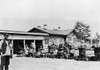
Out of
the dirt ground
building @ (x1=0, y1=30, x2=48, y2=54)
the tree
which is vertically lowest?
the dirt ground

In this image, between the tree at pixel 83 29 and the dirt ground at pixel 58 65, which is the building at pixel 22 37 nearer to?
the dirt ground at pixel 58 65

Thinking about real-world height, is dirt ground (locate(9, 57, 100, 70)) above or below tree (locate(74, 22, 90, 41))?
below

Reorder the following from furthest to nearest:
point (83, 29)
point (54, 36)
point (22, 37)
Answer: point (83, 29)
point (54, 36)
point (22, 37)

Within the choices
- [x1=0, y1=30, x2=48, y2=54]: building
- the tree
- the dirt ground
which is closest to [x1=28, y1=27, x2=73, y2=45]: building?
[x1=0, y1=30, x2=48, y2=54]: building

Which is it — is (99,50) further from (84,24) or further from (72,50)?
(84,24)

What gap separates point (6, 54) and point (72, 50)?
11.3 meters

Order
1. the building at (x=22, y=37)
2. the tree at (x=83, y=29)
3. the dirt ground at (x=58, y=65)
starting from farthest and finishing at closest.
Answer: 1. the tree at (x=83, y=29)
2. the building at (x=22, y=37)
3. the dirt ground at (x=58, y=65)

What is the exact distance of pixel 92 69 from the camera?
35.2ft

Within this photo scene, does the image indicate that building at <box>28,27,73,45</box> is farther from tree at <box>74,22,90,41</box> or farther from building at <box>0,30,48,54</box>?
tree at <box>74,22,90,41</box>

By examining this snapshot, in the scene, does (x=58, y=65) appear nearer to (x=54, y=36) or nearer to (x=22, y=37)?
(x=22, y=37)

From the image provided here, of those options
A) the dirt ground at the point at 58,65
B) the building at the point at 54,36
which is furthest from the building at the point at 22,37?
the dirt ground at the point at 58,65

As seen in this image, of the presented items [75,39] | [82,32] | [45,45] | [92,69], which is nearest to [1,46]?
[92,69]

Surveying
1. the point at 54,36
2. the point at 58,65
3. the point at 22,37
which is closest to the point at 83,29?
the point at 54,36

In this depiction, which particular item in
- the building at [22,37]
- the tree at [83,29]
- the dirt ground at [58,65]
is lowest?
the dirt ground at [58,65]
